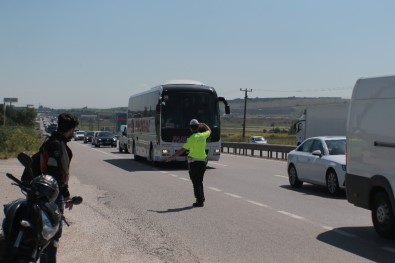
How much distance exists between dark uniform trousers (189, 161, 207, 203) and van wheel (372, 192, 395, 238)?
4.32 metres

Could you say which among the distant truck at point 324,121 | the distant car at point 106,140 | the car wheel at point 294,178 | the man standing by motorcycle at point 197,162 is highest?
the distant truck at point 324,121

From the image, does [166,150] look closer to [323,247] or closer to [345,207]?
[345,207]

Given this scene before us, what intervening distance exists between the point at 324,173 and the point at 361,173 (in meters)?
5.86

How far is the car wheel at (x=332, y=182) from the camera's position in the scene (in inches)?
598

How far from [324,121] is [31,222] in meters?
30.0

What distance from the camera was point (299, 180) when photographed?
17.3 m

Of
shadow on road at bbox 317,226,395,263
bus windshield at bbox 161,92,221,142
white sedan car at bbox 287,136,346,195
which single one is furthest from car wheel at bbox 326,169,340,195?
bus windshield at bbox 161,92,221,142

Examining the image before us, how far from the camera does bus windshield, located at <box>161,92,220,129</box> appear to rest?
987 inches

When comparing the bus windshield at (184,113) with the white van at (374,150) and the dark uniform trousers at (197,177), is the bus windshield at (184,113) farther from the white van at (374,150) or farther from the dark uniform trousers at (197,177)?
the white van at (374,150)

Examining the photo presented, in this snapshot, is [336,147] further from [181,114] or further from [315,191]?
[181,114]

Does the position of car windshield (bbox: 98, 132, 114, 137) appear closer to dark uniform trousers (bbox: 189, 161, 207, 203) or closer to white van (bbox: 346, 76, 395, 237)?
dark uniform trousers (bbox: 189, 161, 207, 203)

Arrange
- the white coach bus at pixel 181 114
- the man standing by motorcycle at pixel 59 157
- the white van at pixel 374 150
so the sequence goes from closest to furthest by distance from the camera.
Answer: the man standing by motorcycle at pixel 59 157
the white van at pixel 374 150
the white coach bus at pixel 181 114

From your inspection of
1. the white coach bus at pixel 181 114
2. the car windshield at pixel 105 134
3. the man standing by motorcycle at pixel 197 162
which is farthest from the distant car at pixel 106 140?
the man standing by motorcycle at pixel 197 162

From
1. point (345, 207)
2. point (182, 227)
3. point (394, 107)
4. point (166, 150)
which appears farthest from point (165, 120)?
point (394, 107)
